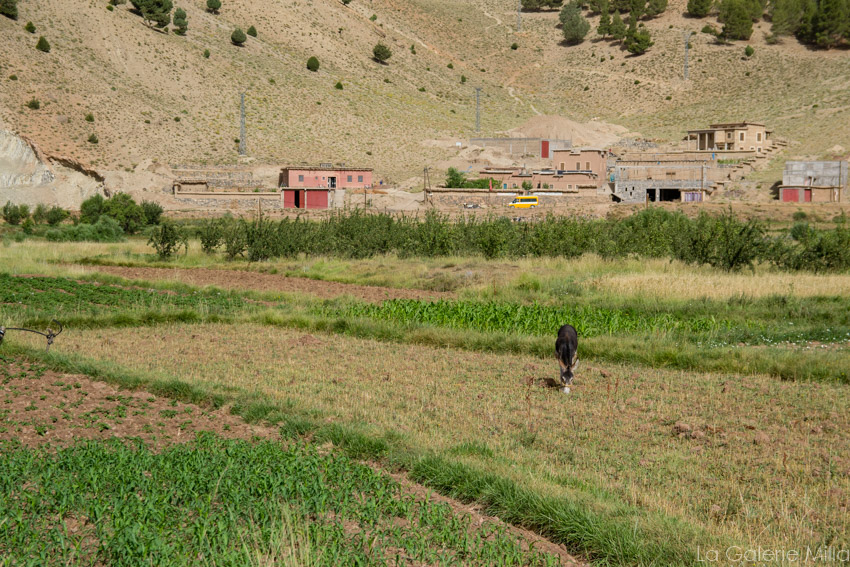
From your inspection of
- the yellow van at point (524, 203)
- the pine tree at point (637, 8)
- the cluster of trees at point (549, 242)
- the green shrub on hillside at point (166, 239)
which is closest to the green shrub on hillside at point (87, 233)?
the cluster of trees at point (549, 242)

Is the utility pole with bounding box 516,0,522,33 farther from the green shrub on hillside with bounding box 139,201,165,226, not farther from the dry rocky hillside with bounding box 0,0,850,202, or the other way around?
the green shrub on hillside with bounding box 139,201,165,226

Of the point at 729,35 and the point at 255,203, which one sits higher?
the point at 729,35

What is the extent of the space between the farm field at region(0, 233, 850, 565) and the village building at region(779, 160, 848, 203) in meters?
39.3

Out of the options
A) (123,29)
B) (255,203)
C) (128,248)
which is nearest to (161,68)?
(123,29)

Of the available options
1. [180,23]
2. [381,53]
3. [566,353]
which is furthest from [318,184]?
[566,353]

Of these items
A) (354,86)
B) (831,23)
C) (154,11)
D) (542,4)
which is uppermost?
(542,4)

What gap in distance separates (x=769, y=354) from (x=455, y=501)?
8.45 metres

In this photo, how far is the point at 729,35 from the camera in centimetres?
11119

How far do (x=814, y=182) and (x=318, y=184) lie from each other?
38758mm

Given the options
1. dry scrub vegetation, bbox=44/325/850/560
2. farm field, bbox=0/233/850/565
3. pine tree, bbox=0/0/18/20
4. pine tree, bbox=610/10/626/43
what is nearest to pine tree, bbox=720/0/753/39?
pine tree, bbox=610/10/626/43

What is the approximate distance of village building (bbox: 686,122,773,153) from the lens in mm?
74250

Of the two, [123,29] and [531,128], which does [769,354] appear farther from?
[123,29]

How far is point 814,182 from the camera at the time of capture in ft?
203

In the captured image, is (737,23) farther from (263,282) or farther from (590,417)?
(590,417)
